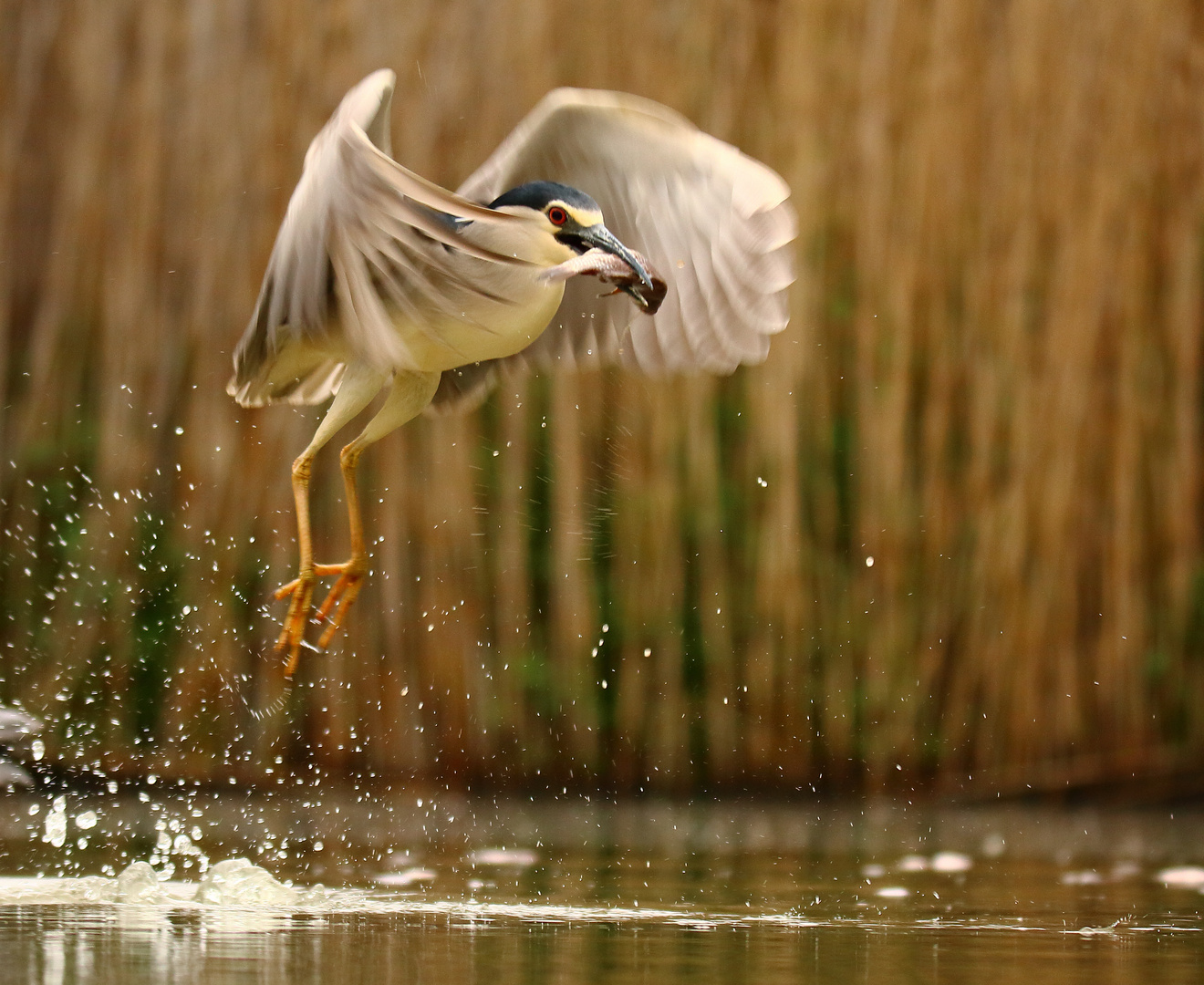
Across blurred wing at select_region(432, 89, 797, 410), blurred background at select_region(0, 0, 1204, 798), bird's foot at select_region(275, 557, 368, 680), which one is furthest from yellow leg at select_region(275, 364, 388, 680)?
blurred background at select_region(0, 0, 1204, 798)

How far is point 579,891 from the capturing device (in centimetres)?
298

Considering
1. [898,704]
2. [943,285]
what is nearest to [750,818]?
[898,704]

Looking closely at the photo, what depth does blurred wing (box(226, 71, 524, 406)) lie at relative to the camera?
8.07 ft

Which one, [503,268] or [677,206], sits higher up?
[677,206]

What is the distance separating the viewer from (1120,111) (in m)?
4.07

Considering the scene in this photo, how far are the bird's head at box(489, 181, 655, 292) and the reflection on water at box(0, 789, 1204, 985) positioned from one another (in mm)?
975

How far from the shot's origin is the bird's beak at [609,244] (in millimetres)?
2584

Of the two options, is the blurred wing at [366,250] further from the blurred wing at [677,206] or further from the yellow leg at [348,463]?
the blurred wing at [677,206]

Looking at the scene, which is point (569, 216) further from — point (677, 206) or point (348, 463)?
point (348, 463)

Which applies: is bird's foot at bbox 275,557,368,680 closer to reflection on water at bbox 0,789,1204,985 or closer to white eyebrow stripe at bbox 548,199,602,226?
reflection on water at bbox 0,789,1204,985

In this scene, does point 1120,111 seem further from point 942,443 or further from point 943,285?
point 942,443

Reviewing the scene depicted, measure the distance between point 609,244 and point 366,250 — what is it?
1.18ft

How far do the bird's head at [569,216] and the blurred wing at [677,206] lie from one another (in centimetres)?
29

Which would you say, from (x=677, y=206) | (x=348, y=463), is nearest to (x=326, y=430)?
(x=348, y=463)
